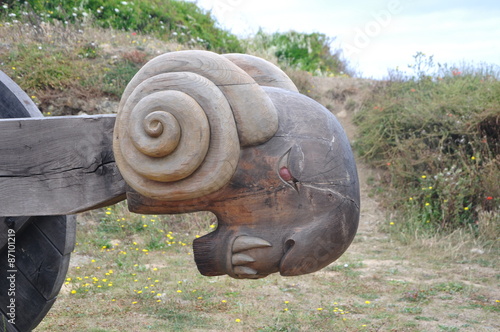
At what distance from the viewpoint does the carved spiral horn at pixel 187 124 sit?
153cm

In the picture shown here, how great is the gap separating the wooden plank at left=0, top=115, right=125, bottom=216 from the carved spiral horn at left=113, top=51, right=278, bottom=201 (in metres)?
0.18

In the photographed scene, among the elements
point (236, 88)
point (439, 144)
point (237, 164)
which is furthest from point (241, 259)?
point (439, 144)

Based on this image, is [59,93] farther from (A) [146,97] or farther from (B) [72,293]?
(A) [146,97]

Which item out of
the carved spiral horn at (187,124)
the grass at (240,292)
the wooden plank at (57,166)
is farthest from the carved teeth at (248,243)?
the grass at (240,292)

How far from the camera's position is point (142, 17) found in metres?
10.6

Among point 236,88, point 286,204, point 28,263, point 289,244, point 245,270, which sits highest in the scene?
point 236,88

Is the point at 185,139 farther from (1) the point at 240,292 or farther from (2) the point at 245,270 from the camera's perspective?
(1) the point at 240,292

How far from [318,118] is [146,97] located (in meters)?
0.55

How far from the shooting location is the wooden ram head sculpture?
1550 mm

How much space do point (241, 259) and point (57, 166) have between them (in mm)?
749

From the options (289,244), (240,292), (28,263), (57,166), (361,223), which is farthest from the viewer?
(361,223)

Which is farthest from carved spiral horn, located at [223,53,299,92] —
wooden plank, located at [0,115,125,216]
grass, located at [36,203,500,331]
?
grass, located at [36,203,500,331]

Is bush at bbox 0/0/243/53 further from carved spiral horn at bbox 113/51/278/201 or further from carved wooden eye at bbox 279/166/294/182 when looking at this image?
carved wooden eye at bbox 279/166/294/182

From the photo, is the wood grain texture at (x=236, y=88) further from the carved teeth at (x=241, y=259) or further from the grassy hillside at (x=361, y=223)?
the grassy hillside at (x=361, y=223)
